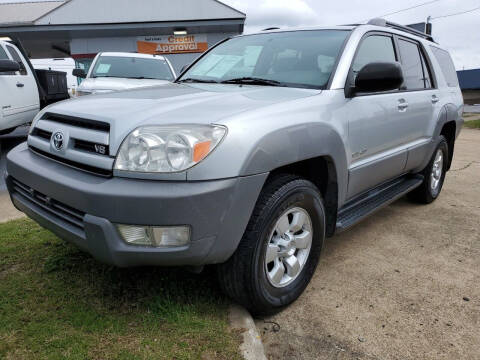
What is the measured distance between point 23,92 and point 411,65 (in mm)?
5570

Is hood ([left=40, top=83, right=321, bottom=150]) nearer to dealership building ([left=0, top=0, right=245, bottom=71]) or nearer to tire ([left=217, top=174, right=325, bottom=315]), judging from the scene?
tire ([left=217, top=174, right=325, bottom=315])

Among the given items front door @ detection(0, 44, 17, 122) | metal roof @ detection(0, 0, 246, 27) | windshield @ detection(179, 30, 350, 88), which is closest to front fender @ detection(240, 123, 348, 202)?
windshield @ detection(179, 30, 350, 88)

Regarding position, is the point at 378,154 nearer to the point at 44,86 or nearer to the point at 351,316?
the point at 351,316

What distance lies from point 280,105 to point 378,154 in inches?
46.4

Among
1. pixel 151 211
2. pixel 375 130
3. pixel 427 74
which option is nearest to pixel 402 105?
pixel 375 130

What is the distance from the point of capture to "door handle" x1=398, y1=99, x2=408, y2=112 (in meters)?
3.17

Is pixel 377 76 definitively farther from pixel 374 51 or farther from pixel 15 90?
pixel 15 90

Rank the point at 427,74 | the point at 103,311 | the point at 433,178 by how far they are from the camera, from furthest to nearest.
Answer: the point at 433,178
the point at 427,74
the point at 103,311

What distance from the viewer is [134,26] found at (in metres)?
15.1

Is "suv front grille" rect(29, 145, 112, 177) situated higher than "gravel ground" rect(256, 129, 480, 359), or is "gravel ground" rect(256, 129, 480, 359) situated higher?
"suv front grille" rect(29, 145, 112, 177)

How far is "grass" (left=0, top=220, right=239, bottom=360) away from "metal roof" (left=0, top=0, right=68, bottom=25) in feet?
51.0

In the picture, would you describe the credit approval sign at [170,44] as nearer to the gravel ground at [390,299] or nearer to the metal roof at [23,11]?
the metal roof at [23,11]

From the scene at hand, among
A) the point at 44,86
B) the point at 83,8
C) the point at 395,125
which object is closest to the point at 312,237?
the point at 395,125

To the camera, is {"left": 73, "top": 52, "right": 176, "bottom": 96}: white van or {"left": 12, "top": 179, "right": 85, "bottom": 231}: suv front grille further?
{"left": 73, "top": 52, "right": 176, "bottom": 96}: white van
